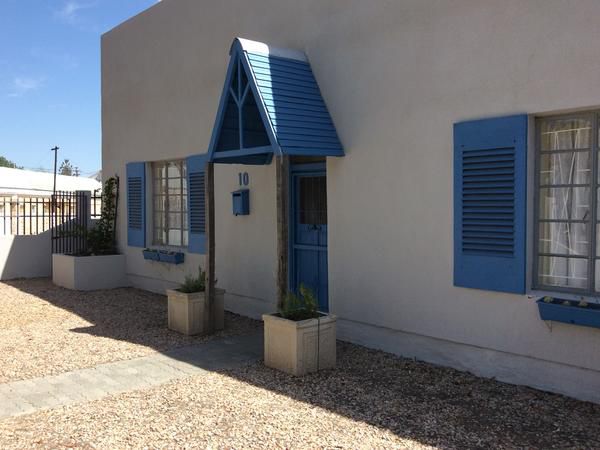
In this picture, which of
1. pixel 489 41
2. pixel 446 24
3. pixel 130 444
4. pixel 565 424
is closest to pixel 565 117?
pixel 489 41

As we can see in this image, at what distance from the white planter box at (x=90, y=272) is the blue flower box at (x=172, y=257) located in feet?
5.46

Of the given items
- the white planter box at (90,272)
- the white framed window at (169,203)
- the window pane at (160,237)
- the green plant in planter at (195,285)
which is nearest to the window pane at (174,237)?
the white framed window at (169,203)

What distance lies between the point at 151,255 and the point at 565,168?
22.1 feet

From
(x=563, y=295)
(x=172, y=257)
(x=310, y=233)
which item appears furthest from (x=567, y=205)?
A: (x=172, y=257)

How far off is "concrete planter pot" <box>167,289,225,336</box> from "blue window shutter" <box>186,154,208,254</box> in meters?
1.52

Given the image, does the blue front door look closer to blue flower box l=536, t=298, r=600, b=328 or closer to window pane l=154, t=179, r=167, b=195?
blue flower box l=536, t=298, r=600, b=328

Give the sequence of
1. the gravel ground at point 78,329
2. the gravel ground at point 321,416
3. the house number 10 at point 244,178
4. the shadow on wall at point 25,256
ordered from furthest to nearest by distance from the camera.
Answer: the shadow on wall at point 25,256, the house number 10 at point 244,178, the gravel ground at point 78,329, the gravel ground at point 321,416

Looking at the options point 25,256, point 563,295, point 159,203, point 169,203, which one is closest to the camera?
point 563,295

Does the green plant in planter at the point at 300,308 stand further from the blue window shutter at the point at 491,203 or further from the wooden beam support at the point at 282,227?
the blue window shutter at the point at 491,203

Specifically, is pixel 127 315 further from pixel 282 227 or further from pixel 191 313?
pixel 282 227

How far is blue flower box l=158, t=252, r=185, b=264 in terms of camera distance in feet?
29.0

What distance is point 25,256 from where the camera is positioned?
38.0ft

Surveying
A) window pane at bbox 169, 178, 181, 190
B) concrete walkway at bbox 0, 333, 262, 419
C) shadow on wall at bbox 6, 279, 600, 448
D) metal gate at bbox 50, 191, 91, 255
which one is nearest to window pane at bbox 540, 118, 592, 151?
shadow on wall at bbox 6, 279, 600, 448

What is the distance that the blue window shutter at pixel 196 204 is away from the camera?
8320mm
